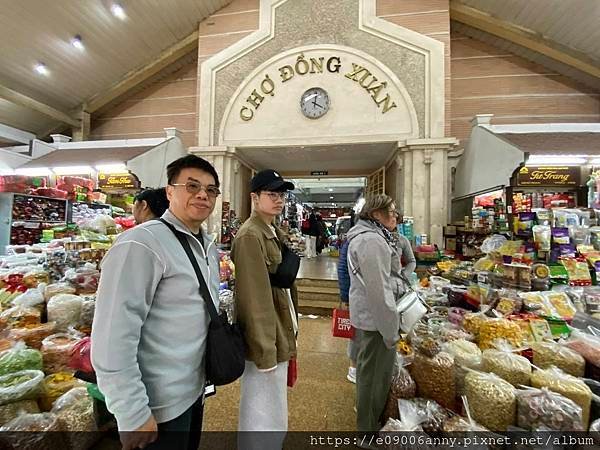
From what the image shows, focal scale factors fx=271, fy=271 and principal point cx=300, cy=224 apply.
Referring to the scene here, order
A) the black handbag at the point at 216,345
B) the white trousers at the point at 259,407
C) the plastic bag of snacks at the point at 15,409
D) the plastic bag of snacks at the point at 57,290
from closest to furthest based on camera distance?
the black handbag at the point at 216,345 < the white trousers at the point at 259,407 < the plastic bag of snacks at the point at 15,409 < the plastic bag of snacks at the point at 57,290

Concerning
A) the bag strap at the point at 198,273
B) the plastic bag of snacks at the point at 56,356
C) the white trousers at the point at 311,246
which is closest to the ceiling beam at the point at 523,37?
the white trousers at the point at 311,246

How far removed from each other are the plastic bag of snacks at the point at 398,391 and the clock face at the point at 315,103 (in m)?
5.46

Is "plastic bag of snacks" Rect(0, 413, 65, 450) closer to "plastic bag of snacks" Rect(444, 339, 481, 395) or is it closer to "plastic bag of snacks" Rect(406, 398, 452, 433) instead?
"plastic bag of snacks" Rect(406, 398, 452, 433)

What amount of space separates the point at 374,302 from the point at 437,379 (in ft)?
2.14

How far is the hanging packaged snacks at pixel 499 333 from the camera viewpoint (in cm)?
199

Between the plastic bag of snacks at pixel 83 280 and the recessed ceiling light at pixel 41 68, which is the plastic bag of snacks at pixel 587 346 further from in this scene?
the recessed ceiling light at pixel 41 68

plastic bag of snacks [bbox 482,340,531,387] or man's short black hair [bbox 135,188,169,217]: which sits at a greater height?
man's short black hair [bbox 135,188,169,217]

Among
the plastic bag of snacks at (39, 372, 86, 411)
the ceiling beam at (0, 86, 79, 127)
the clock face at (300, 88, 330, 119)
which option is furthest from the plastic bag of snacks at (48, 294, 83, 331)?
the ceiling beam at (0, 86, 79, 127)

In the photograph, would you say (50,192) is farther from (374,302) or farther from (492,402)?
(492,402)

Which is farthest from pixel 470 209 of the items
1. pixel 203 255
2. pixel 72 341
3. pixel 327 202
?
pixel 327 202

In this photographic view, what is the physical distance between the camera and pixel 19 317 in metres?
2.09

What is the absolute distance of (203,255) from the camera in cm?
108

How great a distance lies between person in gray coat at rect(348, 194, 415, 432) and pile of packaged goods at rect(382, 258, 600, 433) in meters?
0.13

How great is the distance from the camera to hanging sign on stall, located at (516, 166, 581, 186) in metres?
5.60
